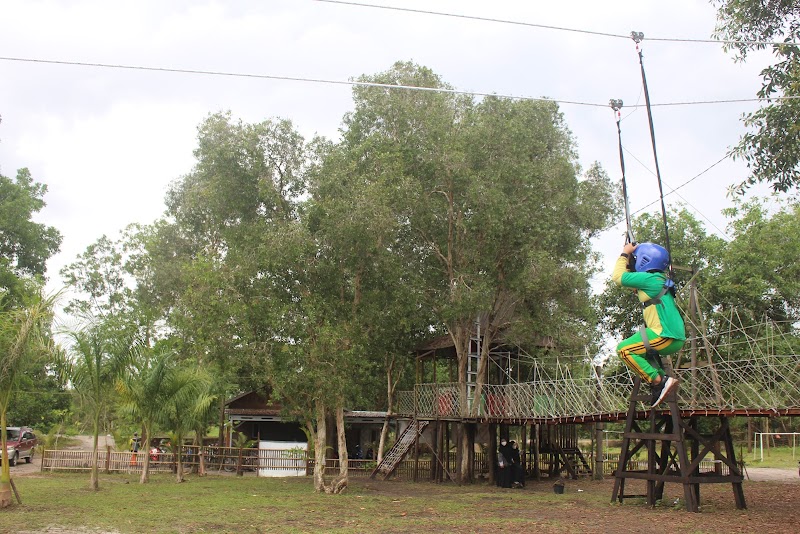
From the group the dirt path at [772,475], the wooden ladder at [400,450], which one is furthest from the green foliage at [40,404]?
the dirt path at [772,475]

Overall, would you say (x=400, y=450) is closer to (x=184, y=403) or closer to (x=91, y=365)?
(x=184, y=403)

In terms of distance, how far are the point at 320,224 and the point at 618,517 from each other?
10.3 meters

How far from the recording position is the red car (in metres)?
28.9

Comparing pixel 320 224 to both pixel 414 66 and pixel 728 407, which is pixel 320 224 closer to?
pixel 414 66

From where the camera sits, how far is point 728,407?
13492mm

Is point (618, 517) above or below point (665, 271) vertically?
below

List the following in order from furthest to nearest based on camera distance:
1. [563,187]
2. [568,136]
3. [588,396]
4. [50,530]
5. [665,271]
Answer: [568,136] → [563,187] → [588,396] → [665,271] → [50,530]

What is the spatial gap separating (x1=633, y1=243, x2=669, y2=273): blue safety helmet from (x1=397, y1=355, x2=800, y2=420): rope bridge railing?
266 cm

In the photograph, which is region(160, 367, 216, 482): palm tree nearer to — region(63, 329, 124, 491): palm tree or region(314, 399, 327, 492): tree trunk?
region(63, 329, 124, 491): palm tree

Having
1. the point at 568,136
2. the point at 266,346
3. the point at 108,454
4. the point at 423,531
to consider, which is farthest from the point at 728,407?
the point at 108,454

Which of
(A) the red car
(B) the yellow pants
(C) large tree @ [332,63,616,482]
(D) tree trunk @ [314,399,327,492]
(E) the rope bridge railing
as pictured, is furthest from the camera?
(A) the red car

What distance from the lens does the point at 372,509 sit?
14.9 meters

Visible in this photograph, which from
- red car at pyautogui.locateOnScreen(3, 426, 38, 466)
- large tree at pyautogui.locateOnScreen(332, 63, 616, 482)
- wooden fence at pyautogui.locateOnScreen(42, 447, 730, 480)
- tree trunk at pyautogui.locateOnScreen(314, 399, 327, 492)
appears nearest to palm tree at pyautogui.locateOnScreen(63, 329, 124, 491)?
tree trunk at pyautogui.locateOnScreen(314, 399, 327, 492)

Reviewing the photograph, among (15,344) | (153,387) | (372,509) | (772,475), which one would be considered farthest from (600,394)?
(772,475)
